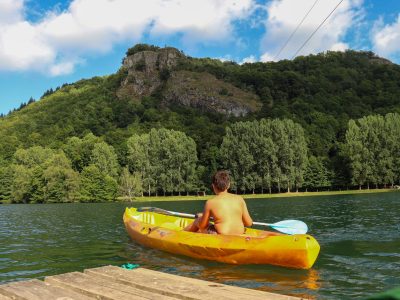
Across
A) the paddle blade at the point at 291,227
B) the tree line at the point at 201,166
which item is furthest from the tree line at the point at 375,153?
the paddle blade at the point at 291,227

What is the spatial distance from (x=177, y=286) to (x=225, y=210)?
24.3 ft

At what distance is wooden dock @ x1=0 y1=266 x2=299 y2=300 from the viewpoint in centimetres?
452

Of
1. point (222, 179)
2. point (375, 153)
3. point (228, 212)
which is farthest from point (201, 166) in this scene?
point (222, 179)

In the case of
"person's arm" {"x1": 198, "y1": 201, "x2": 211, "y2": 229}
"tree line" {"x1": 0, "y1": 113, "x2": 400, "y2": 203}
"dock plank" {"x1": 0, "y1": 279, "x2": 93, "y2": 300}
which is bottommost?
"dock plank" {"x1": 0, "y1": 279, "x2": 93, "y2": 300}

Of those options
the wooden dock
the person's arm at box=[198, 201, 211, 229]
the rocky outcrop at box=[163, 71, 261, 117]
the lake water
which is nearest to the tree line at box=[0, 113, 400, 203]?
the lake water

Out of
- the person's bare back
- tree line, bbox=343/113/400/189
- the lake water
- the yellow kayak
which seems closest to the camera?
the lake water

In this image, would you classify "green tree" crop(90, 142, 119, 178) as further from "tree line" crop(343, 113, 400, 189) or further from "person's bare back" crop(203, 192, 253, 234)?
"person's bare back" crop(203, 192, 253, 234)

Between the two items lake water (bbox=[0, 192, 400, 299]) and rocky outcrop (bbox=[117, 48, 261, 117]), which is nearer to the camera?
lake water (bbox=[0, 192, 400, 299])

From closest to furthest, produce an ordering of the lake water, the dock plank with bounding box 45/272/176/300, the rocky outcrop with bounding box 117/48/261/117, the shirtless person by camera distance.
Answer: the dock plank with bounding box 45/272/176/300 < the lake water < the shirtless person < the rocky outcrop with bounding box 117/48/261/117

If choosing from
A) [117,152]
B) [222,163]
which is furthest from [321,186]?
[117,152]

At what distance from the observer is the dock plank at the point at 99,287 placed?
15.1 feet

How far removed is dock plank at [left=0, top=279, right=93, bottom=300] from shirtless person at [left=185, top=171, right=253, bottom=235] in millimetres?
6902

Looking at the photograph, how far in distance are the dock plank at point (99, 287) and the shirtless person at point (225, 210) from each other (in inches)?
A: 252

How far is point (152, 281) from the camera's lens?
5199 mm
